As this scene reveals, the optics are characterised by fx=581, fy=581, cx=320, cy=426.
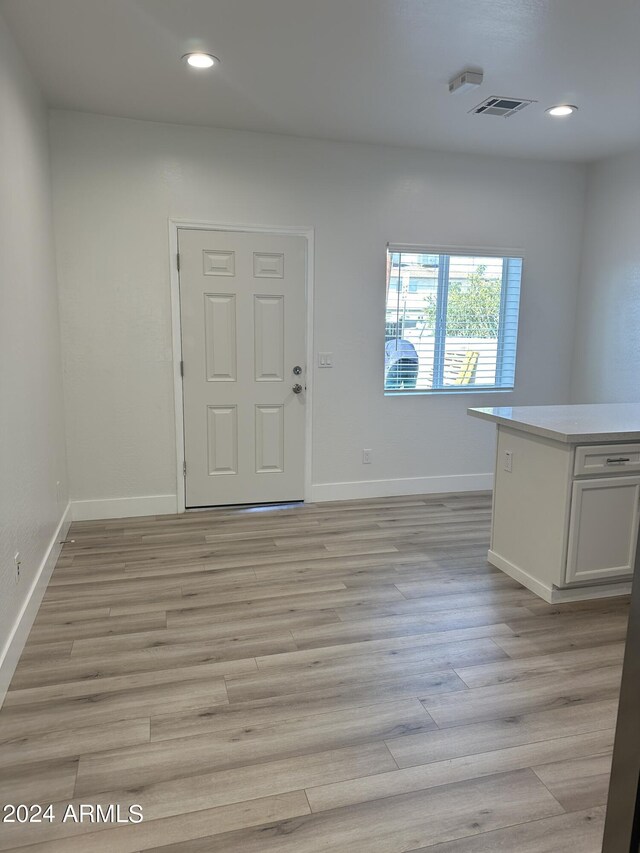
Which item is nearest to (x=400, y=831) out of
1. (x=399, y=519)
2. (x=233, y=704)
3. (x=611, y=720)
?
(x=233, y=704)

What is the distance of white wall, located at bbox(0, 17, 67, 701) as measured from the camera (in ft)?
7.85

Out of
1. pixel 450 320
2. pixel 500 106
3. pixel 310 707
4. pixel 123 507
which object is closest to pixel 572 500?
pixel 310 707

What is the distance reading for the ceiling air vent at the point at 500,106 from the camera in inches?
134

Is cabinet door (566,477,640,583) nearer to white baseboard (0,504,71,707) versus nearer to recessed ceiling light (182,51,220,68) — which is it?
white baseboard (0,504,71,707)

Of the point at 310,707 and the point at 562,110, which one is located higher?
the point at 562,110

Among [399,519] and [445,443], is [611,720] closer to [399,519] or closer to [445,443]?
[399,519]

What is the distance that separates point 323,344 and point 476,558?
1.96 m

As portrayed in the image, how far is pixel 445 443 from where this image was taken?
4918 millimetres

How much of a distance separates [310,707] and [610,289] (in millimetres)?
4110

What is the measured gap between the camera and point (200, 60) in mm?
2938

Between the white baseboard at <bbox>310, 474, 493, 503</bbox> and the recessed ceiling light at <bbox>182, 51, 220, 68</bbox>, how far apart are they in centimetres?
290

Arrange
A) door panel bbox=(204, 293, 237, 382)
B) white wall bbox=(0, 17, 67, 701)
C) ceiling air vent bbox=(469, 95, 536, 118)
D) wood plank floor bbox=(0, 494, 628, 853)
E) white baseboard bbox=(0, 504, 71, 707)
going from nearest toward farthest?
wood plank floor bbox=(0, 494, 628, 853), white baseboard bbox=(0, 504, 71, 707), white wall bbox=(0, 17, 67, 701), ceiling air vent bbox=(469, 95, 536, 118), door panel bbox=(204, 293, 237, 382)

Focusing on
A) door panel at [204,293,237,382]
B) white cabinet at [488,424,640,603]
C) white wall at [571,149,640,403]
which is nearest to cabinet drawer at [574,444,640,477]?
white cabinet at [488,424,640,603]

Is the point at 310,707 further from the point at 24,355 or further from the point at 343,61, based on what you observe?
the point at 343,61
